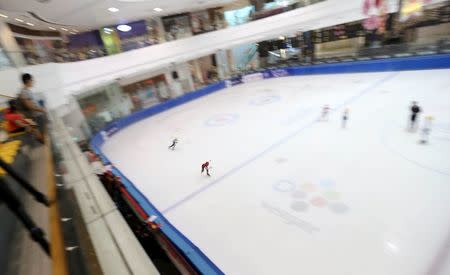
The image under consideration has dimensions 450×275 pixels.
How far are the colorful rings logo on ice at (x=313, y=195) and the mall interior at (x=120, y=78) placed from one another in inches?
30.1

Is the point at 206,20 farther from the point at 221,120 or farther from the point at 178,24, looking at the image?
the point at 221,120

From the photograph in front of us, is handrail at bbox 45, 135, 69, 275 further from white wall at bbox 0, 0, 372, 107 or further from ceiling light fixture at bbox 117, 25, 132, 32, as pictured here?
ceiling light fixture at bbox 117, 25, 132, 32

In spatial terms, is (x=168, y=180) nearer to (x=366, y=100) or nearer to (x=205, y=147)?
(x=205, y=147)

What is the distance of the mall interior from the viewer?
1.15 metres

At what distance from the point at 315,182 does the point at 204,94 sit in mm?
9364

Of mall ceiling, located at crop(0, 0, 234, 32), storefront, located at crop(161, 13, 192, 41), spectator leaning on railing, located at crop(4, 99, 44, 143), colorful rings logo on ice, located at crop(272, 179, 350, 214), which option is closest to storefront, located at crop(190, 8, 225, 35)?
storefront, located at crop(161, 13, 192, 41)

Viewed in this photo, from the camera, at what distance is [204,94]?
41.0ft

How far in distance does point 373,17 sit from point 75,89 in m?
12.1

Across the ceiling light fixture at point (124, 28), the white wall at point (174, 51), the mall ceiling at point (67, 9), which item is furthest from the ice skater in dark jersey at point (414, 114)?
the ceiling light fixture at point (124, 28)

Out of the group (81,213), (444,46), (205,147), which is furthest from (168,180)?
(444,46)

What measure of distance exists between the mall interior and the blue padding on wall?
27 millimetres

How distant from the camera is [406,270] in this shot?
2.52 m

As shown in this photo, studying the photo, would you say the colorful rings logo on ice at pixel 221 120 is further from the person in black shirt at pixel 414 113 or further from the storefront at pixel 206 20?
the storefront at pixel 206 20

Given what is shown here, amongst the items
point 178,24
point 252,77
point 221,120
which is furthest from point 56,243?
point 178,24
